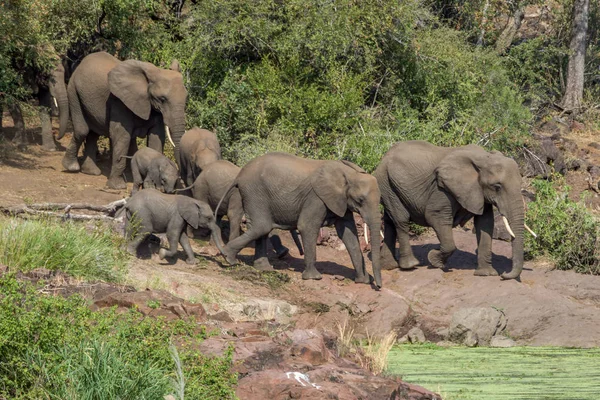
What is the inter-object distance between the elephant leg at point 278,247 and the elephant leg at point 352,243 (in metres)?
1.43

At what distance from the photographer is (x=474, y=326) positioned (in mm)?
14523

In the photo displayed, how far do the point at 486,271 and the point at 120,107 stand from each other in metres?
7.42

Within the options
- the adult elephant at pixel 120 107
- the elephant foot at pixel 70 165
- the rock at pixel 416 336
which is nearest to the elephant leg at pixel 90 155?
the adult elephant at pixel 120 107

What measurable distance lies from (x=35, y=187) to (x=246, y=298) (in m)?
5.91

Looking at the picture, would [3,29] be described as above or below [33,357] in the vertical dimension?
above

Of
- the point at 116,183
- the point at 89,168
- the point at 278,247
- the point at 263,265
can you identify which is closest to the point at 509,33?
the point at 89,168

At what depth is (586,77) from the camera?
31.7m

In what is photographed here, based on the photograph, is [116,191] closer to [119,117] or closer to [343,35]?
[119,117]

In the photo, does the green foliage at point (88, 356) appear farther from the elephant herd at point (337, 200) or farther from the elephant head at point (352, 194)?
the elephant head at point (352, 194)

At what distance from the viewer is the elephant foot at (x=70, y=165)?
2092 cm

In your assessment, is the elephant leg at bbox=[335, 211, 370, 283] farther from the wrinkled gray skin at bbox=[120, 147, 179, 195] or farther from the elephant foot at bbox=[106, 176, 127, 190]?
the elephant foot at bbox=[106, 176, 127, 190]

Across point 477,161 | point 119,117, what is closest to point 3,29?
point 119,117

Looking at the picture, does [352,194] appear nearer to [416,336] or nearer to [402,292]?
[402,292]

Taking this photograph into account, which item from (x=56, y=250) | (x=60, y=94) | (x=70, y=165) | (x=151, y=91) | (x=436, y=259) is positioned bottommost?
(x=436, y=259)
